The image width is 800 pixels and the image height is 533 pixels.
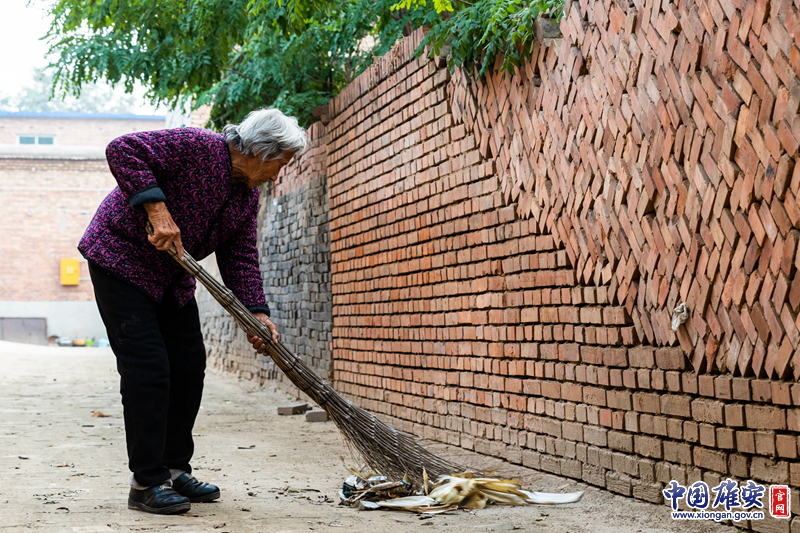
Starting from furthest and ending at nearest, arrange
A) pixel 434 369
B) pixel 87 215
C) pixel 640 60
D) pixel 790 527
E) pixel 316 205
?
pixel 87 215
pixel 316 205
pixel 434 369
pixel 640 60
pixel 790 527

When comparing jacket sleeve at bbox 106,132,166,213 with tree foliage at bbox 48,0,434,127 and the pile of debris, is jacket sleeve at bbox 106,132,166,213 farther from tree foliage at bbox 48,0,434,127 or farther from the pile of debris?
tree foliage at bbox 48,0,434,127

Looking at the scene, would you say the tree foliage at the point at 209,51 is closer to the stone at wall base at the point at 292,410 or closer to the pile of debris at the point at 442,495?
the stone at wall base at the point at 292,410

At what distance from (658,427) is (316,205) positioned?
4.79 metres

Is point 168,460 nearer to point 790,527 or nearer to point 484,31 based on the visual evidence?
point 790,527

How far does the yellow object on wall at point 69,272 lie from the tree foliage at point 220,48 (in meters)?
18.7

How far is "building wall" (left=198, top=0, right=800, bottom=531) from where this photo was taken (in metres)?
2.71

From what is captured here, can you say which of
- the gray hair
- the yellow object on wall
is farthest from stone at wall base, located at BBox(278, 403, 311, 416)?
the yellow object on wall

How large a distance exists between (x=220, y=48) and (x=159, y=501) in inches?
242

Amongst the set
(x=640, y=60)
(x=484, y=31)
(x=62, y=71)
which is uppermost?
(x=62, y=71)

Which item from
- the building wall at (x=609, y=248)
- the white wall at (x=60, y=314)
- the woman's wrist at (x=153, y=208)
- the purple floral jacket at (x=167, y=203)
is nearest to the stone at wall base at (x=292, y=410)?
the building wall at (x=609, y=248)

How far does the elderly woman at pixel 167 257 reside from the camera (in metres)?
3.20

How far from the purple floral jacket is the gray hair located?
0.11m

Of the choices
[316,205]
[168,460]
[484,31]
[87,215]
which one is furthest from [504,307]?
[87,215]

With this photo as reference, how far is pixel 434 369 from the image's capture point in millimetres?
5273
